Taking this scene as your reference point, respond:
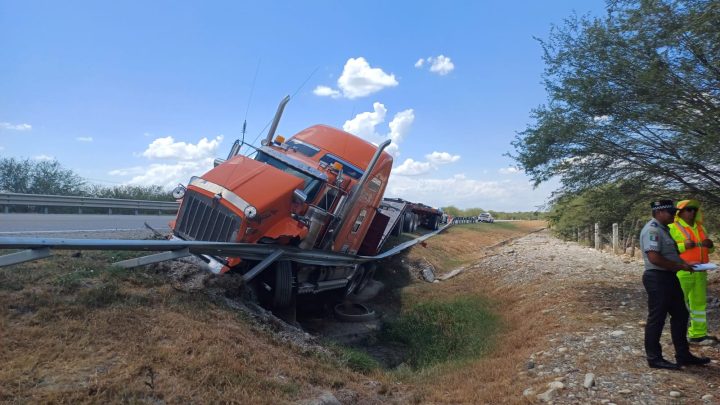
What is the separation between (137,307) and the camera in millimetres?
4504

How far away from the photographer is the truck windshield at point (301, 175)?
819 cm

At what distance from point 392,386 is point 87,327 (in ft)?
9.31

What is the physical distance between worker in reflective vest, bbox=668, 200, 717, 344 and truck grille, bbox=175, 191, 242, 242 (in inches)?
211

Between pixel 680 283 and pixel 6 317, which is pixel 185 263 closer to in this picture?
pixel 6 317

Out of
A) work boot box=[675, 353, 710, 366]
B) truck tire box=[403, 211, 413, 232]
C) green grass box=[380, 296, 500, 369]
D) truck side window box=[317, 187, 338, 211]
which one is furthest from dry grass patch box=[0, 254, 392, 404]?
truck tire box=[403, 211, 413, 232]

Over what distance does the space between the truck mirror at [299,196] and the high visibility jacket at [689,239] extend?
475 cm

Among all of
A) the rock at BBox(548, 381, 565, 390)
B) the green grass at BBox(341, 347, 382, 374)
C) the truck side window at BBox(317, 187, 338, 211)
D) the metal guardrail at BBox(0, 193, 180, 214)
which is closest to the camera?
the rock at BBox(548, 381, 565, 390)

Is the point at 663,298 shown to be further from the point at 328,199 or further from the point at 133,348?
the point at 328,199

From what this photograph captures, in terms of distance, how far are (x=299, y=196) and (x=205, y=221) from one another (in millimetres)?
1426

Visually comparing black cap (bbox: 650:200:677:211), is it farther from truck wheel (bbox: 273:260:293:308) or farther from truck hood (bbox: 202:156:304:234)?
truck hood (bbox: 202:156:304:234)

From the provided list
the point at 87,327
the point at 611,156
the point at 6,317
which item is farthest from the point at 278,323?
the point at 611,156

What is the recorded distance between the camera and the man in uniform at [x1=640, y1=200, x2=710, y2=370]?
4887 millimetres

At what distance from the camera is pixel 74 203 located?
1780 cm

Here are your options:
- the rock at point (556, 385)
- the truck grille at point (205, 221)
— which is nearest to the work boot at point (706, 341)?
the rock at point (556, 385)
